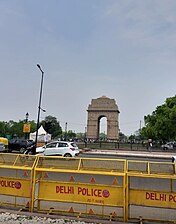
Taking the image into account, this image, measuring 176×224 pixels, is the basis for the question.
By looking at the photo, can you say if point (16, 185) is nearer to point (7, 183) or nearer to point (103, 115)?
point (7, 183)

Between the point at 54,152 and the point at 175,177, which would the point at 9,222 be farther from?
the point at 54,152

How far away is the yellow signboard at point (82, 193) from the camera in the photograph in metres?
5.53

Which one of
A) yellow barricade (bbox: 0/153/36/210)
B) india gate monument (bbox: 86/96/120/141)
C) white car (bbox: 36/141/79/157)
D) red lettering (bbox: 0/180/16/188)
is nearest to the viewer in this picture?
yellow barricade (bbox: 0/153/36/210)

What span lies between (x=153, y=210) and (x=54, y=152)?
15961 mm

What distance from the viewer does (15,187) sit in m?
6.17

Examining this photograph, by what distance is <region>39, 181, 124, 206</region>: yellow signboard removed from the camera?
5.53 meters

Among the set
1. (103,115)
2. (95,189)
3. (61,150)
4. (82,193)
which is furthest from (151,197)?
(103,115)

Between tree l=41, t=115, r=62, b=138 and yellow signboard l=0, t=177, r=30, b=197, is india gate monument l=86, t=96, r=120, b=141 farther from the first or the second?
yellow signboard l=0, t=177, r=30, b=197

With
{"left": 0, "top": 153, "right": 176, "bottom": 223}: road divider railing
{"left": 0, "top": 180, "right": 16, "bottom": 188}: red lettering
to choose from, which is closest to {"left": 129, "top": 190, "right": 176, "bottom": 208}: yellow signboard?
{"left": 0, "top": 153, "right": 176, "bottom": 223}: road divider railing

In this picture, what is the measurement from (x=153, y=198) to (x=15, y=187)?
11.5 feet

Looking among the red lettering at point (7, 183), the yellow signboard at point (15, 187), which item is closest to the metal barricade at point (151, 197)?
the yellow signboard at point (15, 187)

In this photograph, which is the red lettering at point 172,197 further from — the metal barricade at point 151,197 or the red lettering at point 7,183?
the red lettering at point 7,183

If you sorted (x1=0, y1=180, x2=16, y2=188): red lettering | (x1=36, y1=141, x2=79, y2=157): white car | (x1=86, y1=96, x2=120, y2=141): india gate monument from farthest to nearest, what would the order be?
(x1=86, y1=96, x2=120, y2=141): india gate monument
(x1=36, y1=141, x2=79, y2=157): white car
(x1=0, y1=180, x2=16, y2=188): red lettering

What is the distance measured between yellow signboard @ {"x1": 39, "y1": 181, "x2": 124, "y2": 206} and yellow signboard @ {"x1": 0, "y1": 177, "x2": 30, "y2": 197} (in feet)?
1.31
